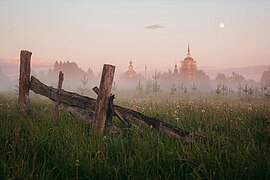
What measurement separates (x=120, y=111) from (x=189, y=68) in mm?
101370

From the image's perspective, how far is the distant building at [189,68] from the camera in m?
98.6

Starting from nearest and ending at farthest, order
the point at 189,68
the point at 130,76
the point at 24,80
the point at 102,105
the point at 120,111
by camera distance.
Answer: the point at 102,105
the point at 120,111
the point at 24,80
the point at 189,68
the point at 130,76

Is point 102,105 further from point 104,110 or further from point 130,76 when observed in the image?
point 130,76

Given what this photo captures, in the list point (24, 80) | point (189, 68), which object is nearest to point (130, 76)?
point (189, 68)

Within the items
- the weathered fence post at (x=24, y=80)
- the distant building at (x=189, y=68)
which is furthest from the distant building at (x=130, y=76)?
the weathered fence post at (x=24, y=80)

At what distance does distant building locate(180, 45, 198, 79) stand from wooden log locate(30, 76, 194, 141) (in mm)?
92678

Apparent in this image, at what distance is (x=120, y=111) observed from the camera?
5.05 m

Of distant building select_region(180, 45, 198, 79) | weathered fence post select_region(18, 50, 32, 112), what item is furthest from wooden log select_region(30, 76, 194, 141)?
distant building select_region(180, 45, 198, 79)

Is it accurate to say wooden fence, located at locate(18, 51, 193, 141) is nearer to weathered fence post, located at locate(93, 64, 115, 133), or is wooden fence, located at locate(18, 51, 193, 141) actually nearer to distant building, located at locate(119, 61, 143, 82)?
weathered fence post, located at locate(93, 64, 115, 133)

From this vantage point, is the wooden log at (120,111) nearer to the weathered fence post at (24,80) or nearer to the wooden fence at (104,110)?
the wooden fence at (104,110)

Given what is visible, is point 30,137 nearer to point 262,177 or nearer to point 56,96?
point 56,96

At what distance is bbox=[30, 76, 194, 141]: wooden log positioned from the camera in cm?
451

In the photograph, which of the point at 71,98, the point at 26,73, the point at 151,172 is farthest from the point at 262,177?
the point at 26,73

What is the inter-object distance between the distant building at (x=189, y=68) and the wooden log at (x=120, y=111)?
9268 centimetres
